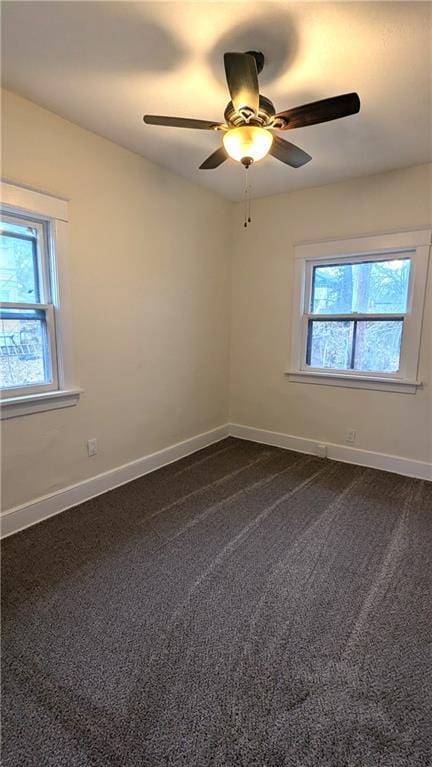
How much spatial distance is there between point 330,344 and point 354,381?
443 mm

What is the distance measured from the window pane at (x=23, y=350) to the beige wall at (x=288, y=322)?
7.30 feet

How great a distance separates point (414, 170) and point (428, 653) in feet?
10.9

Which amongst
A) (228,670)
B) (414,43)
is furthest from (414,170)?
(228,670)

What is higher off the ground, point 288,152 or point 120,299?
point 288,152

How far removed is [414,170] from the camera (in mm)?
2973

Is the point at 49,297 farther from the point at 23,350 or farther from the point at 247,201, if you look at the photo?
the point at 247,201

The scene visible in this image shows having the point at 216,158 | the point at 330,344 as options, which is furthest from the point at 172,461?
the point at 216,158

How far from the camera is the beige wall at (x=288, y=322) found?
3.12 meters

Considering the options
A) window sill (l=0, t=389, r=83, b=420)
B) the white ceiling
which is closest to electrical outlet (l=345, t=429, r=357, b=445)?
the white ceiling

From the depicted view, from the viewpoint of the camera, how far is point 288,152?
2072 millimetres

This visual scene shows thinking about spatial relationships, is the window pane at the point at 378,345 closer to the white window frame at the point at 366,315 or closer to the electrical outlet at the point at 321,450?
the white window frame at the point at 366,315

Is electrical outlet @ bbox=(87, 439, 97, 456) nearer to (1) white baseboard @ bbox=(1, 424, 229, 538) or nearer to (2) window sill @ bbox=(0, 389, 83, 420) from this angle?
(1) white baseboard @ bbox=(1, 424, 229, 538)

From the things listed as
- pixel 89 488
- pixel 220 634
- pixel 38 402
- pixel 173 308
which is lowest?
pixel 220 634

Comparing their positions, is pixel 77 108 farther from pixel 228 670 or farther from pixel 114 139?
pixel 228 670
